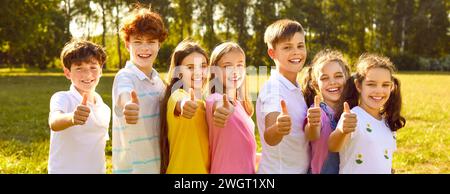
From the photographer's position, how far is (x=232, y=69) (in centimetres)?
353

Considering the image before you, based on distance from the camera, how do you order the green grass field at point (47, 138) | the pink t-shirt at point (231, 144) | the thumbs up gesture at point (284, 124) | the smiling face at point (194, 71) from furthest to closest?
the green grass field at point (47, 138)
the smiling face at point (194, 71)
the pink t-shirt at point (231, 144)
the thumbs up gesture at point (284, 124)

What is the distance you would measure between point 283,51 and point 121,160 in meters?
1.31

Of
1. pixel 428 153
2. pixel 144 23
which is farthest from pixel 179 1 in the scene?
pixel 144 23

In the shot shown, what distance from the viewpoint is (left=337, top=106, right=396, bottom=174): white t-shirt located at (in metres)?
3.53

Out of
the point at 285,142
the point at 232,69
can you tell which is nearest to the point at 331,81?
the point at 285,142

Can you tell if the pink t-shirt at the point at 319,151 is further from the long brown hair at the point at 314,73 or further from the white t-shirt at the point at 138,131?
the white t-shirt at the point at 138,131

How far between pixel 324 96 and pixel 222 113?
91 cm

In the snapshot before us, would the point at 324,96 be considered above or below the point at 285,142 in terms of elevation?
above

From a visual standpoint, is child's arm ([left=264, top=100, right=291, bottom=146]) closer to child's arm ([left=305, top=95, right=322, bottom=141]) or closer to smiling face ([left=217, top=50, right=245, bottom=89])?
child's arm ([left=305, top=95, right=322, bottom=141])

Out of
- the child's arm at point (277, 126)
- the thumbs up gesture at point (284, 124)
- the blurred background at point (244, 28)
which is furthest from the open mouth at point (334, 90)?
the blurred background at point (244, 28)

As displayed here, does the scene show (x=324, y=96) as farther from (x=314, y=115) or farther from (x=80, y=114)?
(x=80, y=114)

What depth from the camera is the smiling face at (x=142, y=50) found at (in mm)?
3701

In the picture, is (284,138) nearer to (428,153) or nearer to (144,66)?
(144,66)

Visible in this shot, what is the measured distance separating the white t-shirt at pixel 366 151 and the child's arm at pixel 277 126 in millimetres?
541
